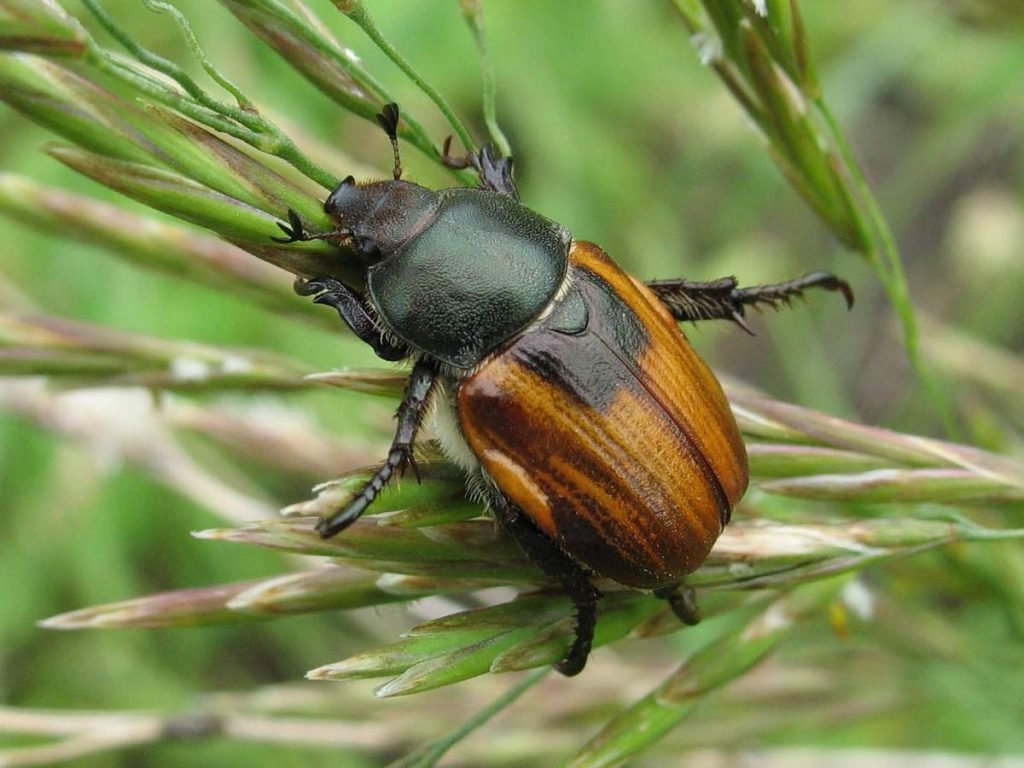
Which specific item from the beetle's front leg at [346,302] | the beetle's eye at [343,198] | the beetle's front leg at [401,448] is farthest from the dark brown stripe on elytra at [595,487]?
the beetle's eye at [343,198]

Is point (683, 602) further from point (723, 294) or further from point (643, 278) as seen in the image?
point (643, 278)

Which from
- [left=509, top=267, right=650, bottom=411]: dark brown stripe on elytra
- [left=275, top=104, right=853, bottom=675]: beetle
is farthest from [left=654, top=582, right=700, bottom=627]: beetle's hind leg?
[left=509, top=267, right=650, bottom=411]: dark brown stripe on elytra

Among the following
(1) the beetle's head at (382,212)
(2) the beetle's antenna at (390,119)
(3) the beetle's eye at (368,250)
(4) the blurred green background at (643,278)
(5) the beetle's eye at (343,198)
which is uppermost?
(2) the beetle's antenna at (390,119)

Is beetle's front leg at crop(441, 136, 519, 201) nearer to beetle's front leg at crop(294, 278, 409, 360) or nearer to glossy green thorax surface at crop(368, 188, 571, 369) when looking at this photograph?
glossy green thorax surface at crop(368, 188, 571, 369)

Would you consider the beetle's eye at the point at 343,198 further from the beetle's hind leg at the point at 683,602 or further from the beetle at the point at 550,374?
the beetle's hind leg at the point at 683,602

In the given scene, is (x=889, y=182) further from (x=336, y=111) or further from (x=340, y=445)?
(x=340, y=445)

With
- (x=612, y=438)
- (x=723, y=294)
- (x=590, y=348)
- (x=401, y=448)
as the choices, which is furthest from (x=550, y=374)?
(x=723, y=294)
